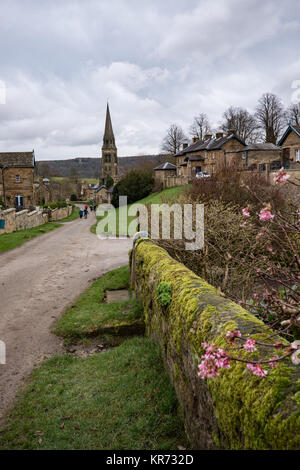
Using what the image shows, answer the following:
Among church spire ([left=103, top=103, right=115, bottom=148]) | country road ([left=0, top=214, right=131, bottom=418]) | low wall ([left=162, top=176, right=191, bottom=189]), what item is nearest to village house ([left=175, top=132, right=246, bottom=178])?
low wall ([left=162, top=176, right=191, bottom=189])

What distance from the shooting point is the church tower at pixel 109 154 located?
10744 cm

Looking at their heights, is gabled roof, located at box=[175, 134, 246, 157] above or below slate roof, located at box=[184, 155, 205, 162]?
above

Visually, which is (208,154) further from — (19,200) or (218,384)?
(218,384)

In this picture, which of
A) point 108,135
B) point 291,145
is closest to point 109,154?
point 108,135

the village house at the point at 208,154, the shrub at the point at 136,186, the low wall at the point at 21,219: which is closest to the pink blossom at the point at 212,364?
the low wall at the point at 21,219

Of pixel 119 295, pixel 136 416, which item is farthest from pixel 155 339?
pixel 119 295

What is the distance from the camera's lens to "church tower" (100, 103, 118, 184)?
107438 mm

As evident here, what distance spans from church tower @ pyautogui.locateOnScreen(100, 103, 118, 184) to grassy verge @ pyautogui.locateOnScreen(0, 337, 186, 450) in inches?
4077

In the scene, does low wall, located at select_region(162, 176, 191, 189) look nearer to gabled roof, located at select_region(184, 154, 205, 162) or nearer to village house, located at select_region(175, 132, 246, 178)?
village house, located at select_region(175, 132, 246, 178)

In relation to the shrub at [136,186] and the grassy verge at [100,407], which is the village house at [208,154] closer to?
the shrub at [136,186]

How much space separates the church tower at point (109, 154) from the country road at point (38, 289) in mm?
89939

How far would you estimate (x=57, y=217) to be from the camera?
43062 mm

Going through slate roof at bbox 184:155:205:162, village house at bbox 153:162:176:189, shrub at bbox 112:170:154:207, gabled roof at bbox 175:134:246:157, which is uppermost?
gabled roof at bbox 175:134:246:157
